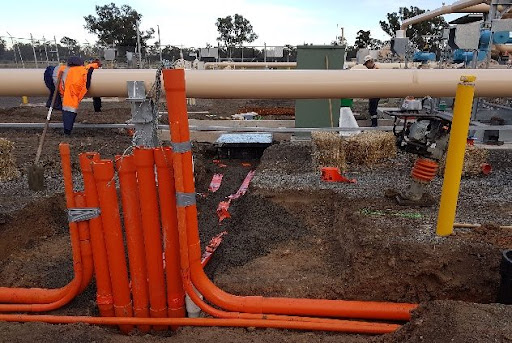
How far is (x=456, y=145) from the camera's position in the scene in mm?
2729

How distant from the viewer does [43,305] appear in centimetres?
343

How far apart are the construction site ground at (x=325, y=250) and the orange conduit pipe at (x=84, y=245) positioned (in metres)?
0.42

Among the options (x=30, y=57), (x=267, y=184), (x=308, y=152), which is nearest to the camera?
(x=267, y=184)

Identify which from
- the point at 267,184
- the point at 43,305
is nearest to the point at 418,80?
the point at 267,184

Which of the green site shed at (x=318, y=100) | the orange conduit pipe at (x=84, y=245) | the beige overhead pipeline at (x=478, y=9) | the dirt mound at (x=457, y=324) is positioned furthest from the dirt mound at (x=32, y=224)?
the beige overhead pipeline at (x=478, y=9)

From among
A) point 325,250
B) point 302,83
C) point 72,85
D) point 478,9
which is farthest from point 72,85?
point 478,9

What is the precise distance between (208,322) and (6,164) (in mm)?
4727

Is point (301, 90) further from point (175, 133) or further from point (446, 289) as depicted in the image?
→ point (446, 289)

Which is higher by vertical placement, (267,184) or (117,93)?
(117,93)

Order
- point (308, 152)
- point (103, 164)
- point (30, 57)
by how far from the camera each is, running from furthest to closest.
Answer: point (30, 57) → point (308, 152) → point (103, 164)

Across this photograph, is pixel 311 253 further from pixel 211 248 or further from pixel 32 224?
pixel 32 224

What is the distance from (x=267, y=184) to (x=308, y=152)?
1920 millimetres

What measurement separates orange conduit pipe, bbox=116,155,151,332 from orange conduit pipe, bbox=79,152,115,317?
0.20 metres

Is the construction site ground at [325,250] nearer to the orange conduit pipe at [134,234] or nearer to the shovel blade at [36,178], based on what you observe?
the shovel blade at [36,178]
